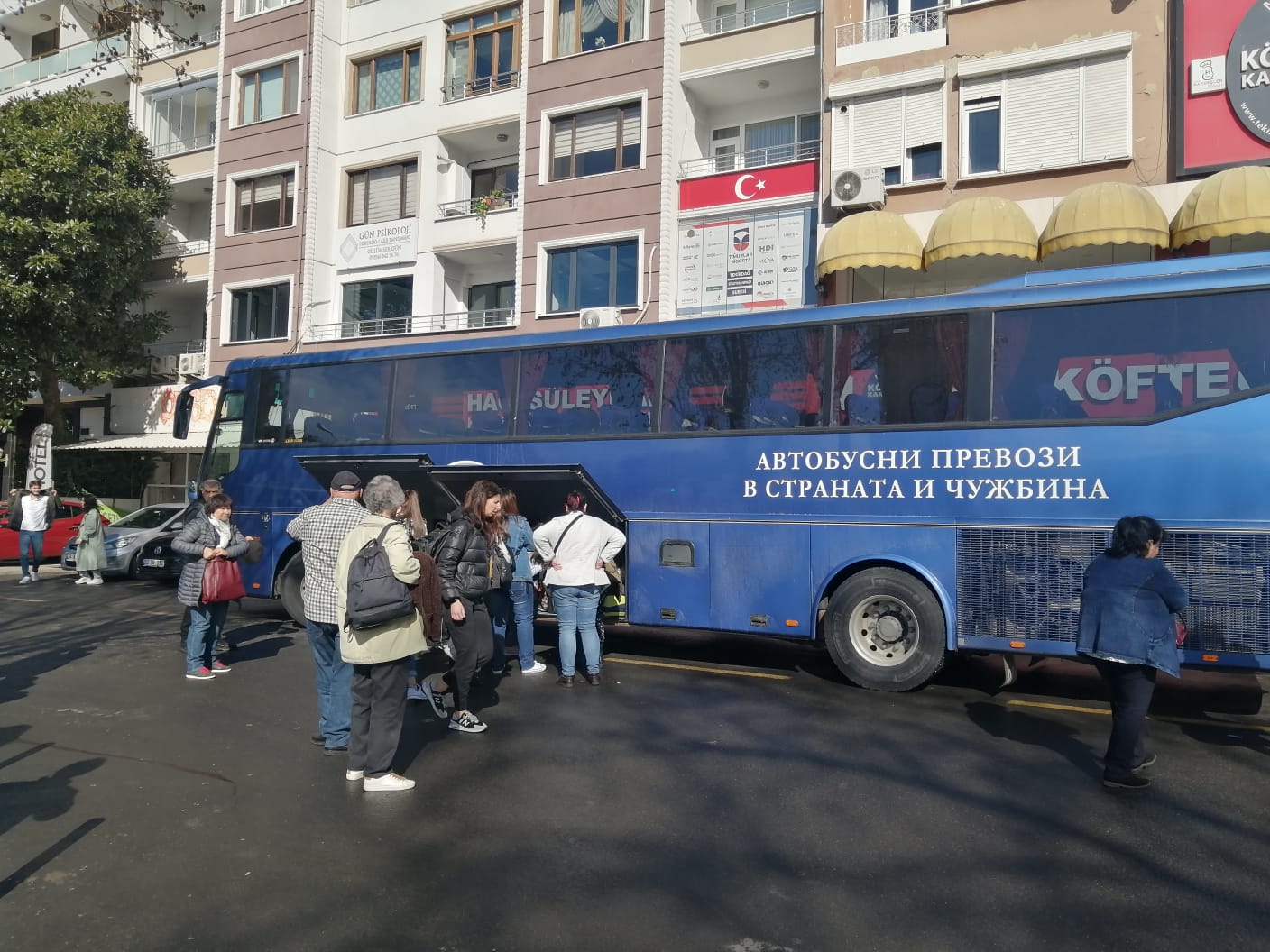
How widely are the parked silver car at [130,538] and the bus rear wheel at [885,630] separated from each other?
516 inches

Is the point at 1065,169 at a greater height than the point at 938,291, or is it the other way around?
the point at 1065,169

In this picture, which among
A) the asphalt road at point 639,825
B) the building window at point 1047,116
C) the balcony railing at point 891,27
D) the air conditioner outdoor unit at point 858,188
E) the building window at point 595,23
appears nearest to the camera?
the asphalt road at point 639,825

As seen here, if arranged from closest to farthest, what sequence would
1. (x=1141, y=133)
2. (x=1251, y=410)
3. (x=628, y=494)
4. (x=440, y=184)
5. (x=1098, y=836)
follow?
(x=1098, y=836) < (x=1251, y=410) < (x=628, y=494) < (x=1141, y=133) < (x=440, y=184)

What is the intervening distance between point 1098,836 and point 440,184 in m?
21.9

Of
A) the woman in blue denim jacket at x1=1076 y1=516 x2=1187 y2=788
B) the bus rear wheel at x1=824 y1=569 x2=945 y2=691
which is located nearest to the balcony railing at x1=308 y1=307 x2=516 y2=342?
the bus rear wheel at x1=824 y1=569 x2=945 y2=691

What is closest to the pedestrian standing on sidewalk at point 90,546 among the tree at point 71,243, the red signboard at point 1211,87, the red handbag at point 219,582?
the red handbag at point 219,582

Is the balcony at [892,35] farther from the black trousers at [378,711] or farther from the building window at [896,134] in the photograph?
the black trousers at [378,711]

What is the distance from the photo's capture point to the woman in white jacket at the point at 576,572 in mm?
7863

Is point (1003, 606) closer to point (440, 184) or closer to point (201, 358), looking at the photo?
point (440, 184)

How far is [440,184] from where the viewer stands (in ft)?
75.5

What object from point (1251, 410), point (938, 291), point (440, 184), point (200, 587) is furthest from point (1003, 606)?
point (440, 184)

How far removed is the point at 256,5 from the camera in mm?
26094

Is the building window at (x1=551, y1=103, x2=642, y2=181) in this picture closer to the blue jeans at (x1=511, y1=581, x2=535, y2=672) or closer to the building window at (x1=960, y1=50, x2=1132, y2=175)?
the building window at (x1=960, y1=50, x2=1132, y2=175)

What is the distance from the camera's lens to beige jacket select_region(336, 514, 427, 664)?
5.07m
